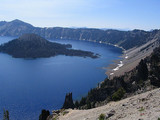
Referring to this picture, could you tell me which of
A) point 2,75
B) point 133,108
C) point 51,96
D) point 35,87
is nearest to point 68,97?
point 51,96

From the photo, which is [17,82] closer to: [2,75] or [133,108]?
[2,75]

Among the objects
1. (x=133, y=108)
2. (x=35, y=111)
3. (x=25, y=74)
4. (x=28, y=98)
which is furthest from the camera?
(x=25, y=74)

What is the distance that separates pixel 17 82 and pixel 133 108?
14173 centimetres

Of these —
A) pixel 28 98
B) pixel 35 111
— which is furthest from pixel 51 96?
pixel 35 111

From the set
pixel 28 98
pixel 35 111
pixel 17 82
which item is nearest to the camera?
pixel 35 111

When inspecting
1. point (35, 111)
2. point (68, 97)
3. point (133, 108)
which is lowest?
point (35, 111)

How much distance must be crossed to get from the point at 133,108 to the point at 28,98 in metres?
104

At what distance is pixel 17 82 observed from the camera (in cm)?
16100

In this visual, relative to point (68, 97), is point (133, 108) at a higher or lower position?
higher

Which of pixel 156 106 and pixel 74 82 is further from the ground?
pixel 156 106

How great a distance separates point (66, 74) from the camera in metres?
192

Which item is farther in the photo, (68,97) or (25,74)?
(25,74)

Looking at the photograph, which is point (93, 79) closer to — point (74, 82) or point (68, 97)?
point (74, 82)

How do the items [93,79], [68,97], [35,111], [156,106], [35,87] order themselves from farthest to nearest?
[93,79] < [35,87] < [35,111] < [68,97] < [156,106]
